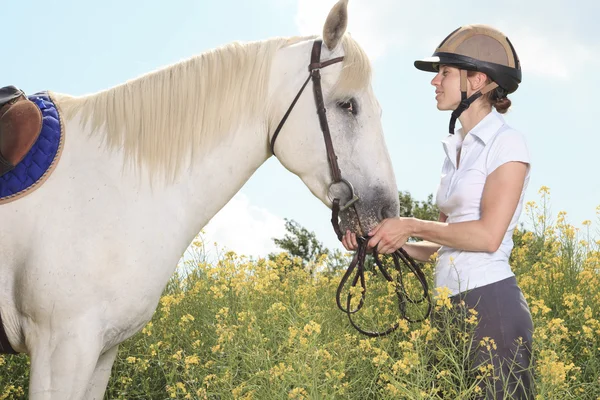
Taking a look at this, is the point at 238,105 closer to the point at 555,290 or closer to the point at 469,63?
the point at 469,63

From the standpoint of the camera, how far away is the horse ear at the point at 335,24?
9.05 ft

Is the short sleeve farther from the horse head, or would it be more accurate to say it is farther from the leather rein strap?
the leather rein strap

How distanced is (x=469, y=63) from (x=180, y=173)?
1426mm

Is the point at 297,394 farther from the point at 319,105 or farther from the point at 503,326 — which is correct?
the point at 319,105

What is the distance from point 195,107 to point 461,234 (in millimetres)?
1335

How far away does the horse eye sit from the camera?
114 inches

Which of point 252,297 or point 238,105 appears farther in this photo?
point 252,297

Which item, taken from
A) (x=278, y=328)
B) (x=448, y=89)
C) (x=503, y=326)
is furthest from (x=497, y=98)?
(x=278, y=328)

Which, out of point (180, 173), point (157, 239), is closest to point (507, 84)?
point (180, 173)

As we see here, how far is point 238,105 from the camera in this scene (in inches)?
114

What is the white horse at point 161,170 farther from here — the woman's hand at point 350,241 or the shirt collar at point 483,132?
the shirt collar at point 483,132

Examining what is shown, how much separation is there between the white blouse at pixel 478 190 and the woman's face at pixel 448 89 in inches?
7.4

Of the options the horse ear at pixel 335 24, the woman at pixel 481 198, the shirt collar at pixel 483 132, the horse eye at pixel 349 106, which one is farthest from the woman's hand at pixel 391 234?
the horse ear at pixel 335 24

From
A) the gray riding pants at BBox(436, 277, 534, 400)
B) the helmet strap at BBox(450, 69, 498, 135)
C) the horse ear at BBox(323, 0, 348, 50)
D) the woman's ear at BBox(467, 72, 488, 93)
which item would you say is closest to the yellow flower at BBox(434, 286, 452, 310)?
the gray riding pants at BBox(436, 277, 534, 400)
